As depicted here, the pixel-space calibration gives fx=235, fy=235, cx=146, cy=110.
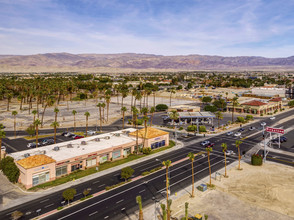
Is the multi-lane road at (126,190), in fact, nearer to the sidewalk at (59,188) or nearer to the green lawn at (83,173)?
the sidewalk at (59,188)

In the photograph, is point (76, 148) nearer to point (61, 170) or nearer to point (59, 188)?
point (61, 170)

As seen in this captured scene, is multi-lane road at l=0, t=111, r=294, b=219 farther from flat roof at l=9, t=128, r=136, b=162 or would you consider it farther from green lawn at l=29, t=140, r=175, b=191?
flat roof at l=9, t=128, r=136, b=162

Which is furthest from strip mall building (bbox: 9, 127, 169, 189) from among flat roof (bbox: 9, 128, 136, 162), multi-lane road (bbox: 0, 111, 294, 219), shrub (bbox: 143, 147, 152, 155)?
multi-lane road (bbox: 0, 111, 294, 219)

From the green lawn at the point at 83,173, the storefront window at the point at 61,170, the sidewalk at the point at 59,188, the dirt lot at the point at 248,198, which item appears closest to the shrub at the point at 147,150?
the green lawn at the point at 83,173

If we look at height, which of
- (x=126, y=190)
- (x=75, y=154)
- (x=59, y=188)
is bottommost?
(x=59, y=188)

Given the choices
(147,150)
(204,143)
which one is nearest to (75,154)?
(147,150)
